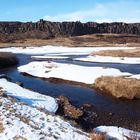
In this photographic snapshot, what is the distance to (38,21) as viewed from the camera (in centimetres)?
19712

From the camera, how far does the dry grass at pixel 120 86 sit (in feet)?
81.1

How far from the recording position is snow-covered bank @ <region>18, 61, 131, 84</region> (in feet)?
104

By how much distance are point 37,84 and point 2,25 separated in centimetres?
17357

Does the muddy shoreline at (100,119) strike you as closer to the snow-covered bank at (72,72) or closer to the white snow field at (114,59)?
the snow-covered bank at (72,72)

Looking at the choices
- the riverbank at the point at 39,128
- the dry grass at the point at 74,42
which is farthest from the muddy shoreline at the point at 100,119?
the dry grass at the point at 74,42

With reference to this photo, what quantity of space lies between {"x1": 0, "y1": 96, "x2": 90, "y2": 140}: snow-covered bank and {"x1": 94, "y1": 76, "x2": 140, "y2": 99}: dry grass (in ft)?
32.4

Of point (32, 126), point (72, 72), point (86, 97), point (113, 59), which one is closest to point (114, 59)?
point (113, 59)

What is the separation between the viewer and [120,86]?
25.8 meters

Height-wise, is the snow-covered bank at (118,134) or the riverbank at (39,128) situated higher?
the riverbank at (39,128)

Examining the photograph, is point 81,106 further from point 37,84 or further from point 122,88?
point 37,84

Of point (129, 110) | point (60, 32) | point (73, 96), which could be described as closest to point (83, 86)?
point (73, 96)

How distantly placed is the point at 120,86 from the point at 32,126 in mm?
12886

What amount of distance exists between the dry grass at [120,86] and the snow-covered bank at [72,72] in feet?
6.88

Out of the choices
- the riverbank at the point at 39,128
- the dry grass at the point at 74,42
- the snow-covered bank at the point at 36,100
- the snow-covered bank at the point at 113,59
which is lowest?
the dry grass at the point at 74,42
